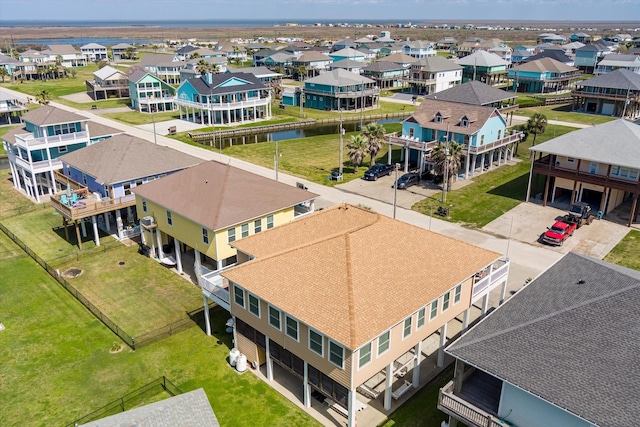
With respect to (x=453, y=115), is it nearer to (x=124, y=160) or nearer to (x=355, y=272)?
(x=124, y=160)

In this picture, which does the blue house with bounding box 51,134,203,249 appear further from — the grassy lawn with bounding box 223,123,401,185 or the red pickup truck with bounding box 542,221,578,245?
the red pickup truck with bounding box 542,221,578,245

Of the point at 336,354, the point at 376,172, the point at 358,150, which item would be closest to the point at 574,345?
the point at 336,354

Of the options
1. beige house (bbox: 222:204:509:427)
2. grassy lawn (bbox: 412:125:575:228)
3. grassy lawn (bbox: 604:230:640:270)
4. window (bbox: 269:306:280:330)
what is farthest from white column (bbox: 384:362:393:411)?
Result: grassy lawn (bbox: 412:125:575:228)

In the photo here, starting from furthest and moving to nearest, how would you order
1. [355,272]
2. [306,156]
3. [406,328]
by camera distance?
[306,156], [355,272], [406,328]

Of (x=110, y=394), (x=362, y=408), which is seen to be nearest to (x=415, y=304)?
(x=362, y=408)

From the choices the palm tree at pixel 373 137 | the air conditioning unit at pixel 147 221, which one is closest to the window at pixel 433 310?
the air conditioning unit at pixel 147 221

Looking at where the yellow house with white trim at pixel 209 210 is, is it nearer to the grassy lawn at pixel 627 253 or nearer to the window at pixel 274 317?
the window at pixel 274 317
